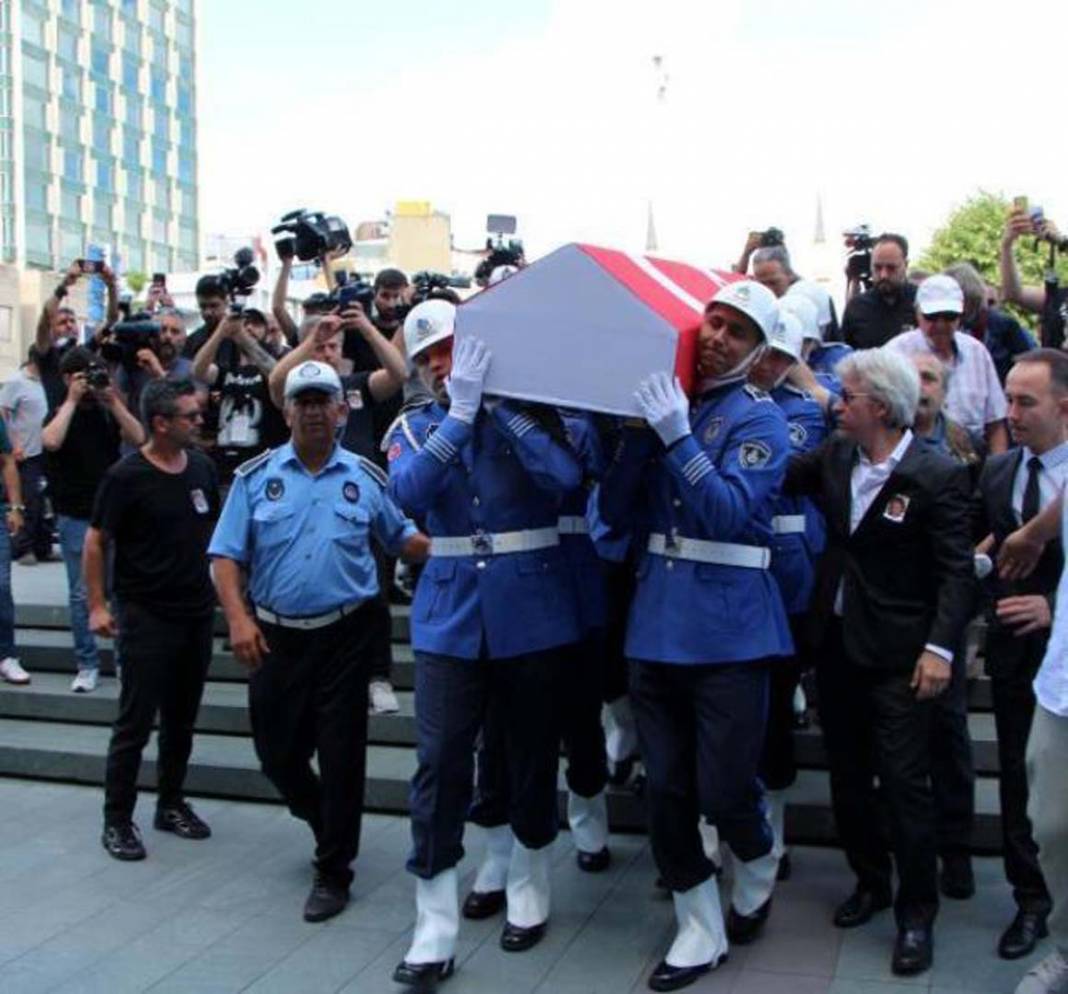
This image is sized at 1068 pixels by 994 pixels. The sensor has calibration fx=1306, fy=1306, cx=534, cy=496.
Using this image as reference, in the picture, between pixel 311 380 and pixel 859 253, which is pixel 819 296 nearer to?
pixel 859 253

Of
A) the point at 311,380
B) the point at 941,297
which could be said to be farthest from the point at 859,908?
the point at 941,297

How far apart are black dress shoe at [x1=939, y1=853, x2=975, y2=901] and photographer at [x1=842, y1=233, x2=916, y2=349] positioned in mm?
3150

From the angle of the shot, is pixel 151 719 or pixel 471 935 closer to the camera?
pixel 471 935

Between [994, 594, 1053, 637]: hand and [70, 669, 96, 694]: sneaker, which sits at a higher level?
[994, 594, 1053, 637]: hand

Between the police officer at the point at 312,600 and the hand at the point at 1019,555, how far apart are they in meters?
2.01

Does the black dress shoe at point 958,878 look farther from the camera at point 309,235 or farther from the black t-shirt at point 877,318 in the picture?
the camera at point 309,235

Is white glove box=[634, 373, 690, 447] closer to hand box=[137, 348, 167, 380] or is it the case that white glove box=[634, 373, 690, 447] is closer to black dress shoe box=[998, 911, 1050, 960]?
black dress shoe box=[998, 911, 1050, 960]

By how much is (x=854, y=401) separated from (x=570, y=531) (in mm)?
1018

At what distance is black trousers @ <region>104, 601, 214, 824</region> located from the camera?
5.35 meters

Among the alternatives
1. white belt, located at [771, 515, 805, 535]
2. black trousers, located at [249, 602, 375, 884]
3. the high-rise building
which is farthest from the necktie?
the high-rise building

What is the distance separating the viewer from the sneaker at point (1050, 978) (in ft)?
12.1

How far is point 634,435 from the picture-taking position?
3916mm

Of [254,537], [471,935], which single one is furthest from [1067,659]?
[254,537]

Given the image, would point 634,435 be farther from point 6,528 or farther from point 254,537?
A: point 6,528
